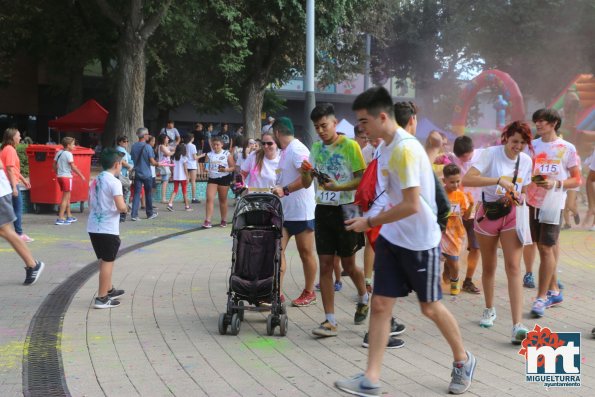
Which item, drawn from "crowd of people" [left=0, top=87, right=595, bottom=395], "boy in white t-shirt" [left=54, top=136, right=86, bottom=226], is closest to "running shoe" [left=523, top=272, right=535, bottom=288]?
"crowd of people" [left=0, top=87, right=595, bottom=395]

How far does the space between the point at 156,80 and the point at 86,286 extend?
21.0 meters

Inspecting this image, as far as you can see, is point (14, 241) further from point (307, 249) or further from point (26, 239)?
point (26, 239)

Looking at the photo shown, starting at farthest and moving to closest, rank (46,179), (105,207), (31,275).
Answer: (46,179) < (31,275) < (105,207)

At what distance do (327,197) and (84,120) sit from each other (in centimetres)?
2435

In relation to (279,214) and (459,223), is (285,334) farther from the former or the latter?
(459,223)

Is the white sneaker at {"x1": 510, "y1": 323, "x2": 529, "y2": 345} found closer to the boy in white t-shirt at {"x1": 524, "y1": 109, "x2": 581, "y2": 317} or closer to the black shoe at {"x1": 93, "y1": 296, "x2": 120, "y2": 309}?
the boy in white t-shirt at {"x1": 524, "y1": 109, "x2": 581, "y2": 317}

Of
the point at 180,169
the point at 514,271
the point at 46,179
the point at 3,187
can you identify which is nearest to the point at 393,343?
the point at 514,271

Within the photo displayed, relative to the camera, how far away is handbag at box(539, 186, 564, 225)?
22.2 feet

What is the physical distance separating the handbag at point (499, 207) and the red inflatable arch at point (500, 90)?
1854 centimetres

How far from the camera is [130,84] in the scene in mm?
19250

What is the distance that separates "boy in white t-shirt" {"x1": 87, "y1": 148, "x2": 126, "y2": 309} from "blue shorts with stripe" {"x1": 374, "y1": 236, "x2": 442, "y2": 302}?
10.5ft

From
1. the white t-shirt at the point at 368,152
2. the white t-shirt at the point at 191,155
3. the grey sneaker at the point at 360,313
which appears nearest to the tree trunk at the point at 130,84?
the white t-shirt at the point at 191,155

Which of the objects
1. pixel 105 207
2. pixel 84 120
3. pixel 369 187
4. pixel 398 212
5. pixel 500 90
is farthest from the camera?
pixel 84 120

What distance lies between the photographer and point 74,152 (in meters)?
15.0
